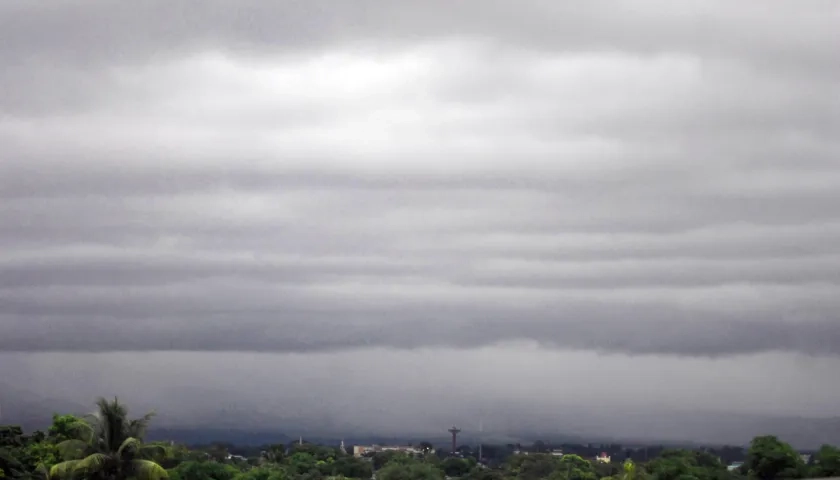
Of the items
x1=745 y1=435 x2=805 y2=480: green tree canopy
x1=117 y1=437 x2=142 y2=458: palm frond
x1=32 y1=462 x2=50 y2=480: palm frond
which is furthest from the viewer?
x1=745 y1=435 x2=805 y2=480: green tree canopy

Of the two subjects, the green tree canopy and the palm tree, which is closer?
the palm tree

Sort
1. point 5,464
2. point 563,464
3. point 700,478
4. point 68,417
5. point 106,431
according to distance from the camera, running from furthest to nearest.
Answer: point 563,464 → point 700,478 → point 68,417 → point 5,464 → point 106,431

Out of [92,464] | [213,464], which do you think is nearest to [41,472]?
[92,464]

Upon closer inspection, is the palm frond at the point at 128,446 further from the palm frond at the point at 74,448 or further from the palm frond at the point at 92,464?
the palm frond at the point at 74,448

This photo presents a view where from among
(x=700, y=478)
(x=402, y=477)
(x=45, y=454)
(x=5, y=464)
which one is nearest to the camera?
(x=5, y=464)

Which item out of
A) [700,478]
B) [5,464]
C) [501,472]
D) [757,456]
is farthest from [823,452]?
[5,464]

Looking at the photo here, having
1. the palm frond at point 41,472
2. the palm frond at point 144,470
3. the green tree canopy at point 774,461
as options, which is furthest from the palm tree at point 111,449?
the green tree canopy at point 774,461

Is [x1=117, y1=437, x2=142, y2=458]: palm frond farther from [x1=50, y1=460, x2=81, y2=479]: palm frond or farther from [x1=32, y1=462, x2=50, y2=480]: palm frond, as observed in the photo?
[x1=32, y1=462, x2=50, y2=480]: palm frond

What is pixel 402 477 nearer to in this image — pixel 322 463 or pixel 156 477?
pixel 322 463

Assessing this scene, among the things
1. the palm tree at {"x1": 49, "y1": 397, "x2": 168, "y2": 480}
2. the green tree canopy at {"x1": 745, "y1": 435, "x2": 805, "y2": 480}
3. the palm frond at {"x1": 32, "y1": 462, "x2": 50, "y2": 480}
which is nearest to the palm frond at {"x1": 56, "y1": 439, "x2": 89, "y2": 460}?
the palm tree at {"x1": 49, "y1": 397, "x2": 168, "y2": 480}
